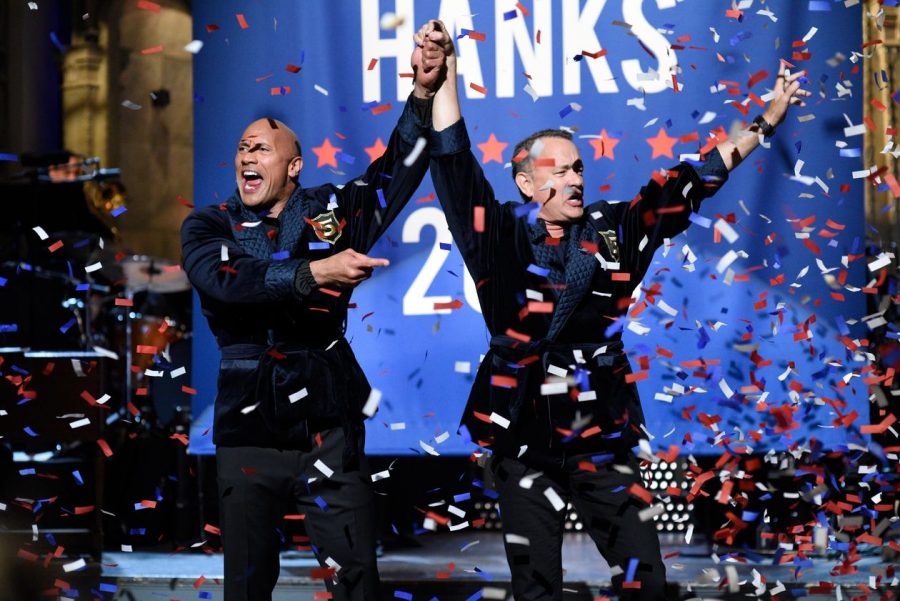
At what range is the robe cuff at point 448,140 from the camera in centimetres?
308

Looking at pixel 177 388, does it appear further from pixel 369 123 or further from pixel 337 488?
pixel 337 488

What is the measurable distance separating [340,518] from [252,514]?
22 centimetres

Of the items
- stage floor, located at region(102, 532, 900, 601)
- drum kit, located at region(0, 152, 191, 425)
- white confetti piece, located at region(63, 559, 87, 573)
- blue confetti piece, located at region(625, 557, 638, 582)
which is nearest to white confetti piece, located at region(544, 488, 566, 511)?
blue confetti piece, located at region(625, 557, 638, 582)

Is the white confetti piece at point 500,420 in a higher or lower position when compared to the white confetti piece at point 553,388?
lower

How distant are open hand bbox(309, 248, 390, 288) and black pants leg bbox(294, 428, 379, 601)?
48 centimetres

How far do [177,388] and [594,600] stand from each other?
15.9 feet

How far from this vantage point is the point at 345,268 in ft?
8.37

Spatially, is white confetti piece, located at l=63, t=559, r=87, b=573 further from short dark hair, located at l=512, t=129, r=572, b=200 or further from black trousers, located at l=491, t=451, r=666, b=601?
short dark hair, located at l=512, t=129, r=572, b=200

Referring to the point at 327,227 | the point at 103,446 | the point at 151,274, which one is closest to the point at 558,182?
the point at 327,227

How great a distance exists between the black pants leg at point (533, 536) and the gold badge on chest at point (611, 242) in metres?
0.59

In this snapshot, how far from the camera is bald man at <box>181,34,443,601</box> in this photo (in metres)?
2.85

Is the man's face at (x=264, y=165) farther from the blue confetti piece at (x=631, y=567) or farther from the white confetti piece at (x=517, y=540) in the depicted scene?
the blue confetti piece at (x=631, y=567)

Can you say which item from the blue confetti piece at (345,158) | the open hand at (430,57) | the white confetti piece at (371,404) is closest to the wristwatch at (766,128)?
the open hand at (430,57)

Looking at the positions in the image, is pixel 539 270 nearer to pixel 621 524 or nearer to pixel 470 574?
pixel 621 524
